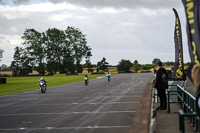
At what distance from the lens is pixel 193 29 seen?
592cm

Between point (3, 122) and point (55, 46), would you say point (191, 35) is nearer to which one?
point (3, 122)

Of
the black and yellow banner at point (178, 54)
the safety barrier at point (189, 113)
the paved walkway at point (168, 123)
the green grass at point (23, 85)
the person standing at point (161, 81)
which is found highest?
the black and yellow banner at point (178, 54)

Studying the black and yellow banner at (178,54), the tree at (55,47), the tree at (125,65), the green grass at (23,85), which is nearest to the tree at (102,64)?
the tree at (125,65)

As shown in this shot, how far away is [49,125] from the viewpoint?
10516mm

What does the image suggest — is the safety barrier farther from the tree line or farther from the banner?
the tree line

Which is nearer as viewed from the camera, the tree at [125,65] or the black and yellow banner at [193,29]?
the black and yellow banner at [193,29]

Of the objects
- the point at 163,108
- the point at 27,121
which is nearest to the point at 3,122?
the point at 27,121

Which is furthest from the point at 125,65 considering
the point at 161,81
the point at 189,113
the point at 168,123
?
the point at 189,113

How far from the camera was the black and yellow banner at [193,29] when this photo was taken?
19.3ft

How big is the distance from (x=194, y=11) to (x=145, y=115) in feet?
9.24

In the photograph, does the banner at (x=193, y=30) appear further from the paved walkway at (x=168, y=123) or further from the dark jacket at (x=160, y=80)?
the dark jacket at (x=160, y=80)

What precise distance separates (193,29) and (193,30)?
2 cm

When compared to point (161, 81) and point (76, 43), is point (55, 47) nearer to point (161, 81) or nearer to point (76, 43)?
point (76, 43)

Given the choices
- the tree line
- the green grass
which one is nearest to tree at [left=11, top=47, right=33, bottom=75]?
the tree line
